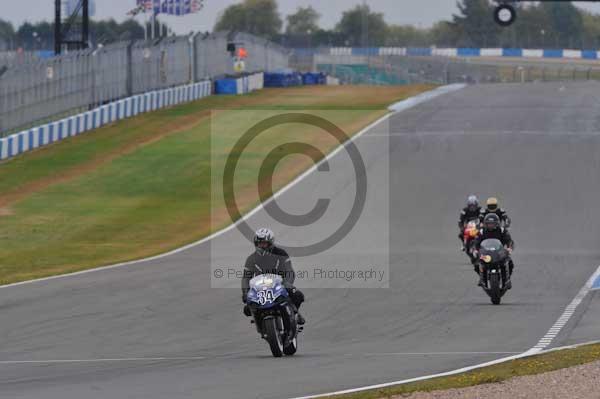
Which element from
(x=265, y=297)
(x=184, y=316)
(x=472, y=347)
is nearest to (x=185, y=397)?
(x=265, y=297)

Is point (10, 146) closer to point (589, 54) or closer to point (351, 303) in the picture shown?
point (351, 303)

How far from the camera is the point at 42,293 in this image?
21.7m

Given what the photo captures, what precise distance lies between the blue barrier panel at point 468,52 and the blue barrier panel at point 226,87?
58542 millimetres

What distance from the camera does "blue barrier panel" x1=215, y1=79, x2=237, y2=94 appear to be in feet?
225

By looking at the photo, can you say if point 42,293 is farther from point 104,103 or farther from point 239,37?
point 239,37

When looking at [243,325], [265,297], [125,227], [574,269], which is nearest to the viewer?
[265,297]

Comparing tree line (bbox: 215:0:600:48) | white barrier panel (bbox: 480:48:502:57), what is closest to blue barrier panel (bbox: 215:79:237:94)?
tree line (bbox: 215:0:600:48)

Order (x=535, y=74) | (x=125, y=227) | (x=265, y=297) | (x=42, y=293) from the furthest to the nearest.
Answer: (x=535, y=74)
(x=125, y=227)
(x=42, y=293)
(x=265, y=297)

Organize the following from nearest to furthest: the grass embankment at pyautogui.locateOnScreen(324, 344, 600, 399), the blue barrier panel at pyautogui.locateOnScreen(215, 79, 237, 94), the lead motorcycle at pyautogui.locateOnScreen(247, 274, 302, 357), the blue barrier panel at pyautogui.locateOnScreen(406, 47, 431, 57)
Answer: the grass embankment at pyautogui.locateOnScreen(324, 344, 600, 399), the lead motorcycle at pyautogui.locateOnScreen(247, 274, 302, 357), the blue barrier panel at pyautogui.locateOnScreen(215, 79, 237, 94), the blue barrier panel at pyautogui.locateOnScreen(406, 47, 431, 57)

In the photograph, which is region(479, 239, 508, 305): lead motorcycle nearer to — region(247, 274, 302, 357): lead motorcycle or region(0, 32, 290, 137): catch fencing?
region(247, 274, 302, 357): lead motorcycle

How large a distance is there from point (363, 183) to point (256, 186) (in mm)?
3364

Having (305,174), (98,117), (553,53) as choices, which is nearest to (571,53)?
(553,53)

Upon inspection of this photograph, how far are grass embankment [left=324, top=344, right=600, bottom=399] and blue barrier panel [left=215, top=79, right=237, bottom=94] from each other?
54.5m

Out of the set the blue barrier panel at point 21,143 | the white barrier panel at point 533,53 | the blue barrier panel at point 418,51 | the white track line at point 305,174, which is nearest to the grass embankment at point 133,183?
the white track line at point 305,174
